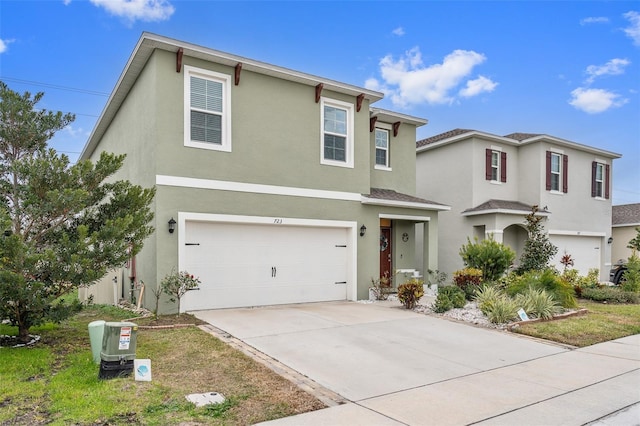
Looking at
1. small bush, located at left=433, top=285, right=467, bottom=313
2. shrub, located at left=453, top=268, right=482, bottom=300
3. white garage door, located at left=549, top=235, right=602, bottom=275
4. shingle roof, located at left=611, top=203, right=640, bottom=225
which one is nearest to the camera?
small bush, located at left=433, top=285, right=467, bottom=313

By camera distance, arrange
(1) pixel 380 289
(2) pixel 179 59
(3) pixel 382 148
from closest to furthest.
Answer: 1. (2) pixel 179 59
2. (1) pixel 380 289
3. (3) pixel 382 148

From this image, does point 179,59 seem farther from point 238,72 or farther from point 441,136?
point 441,136

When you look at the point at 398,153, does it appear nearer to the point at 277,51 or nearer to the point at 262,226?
the point at 277,51

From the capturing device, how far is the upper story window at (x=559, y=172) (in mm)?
19111

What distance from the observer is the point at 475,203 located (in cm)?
1766

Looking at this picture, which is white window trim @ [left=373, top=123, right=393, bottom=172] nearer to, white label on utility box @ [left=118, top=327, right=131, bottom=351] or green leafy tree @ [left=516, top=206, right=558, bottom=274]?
green leafy tree @ [left=516, top=206, right=558, bottom=274]

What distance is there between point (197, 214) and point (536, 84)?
13.3 meters

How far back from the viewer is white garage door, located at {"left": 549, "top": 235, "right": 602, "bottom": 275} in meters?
19.6

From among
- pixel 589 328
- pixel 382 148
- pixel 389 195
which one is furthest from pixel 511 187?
pixel 589 328

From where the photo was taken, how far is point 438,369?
6055mm

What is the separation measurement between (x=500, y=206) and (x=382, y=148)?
19.4 ft

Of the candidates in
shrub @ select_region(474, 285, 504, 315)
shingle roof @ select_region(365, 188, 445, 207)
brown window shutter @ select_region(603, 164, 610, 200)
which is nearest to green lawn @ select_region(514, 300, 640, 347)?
shrub @ select_region(474, 285, 504, 315)

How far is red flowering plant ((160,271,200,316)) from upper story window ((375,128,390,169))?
7940 millimetres

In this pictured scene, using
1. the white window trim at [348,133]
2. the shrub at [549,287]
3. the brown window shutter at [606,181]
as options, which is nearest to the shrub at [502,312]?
the shrub at [549,287]
